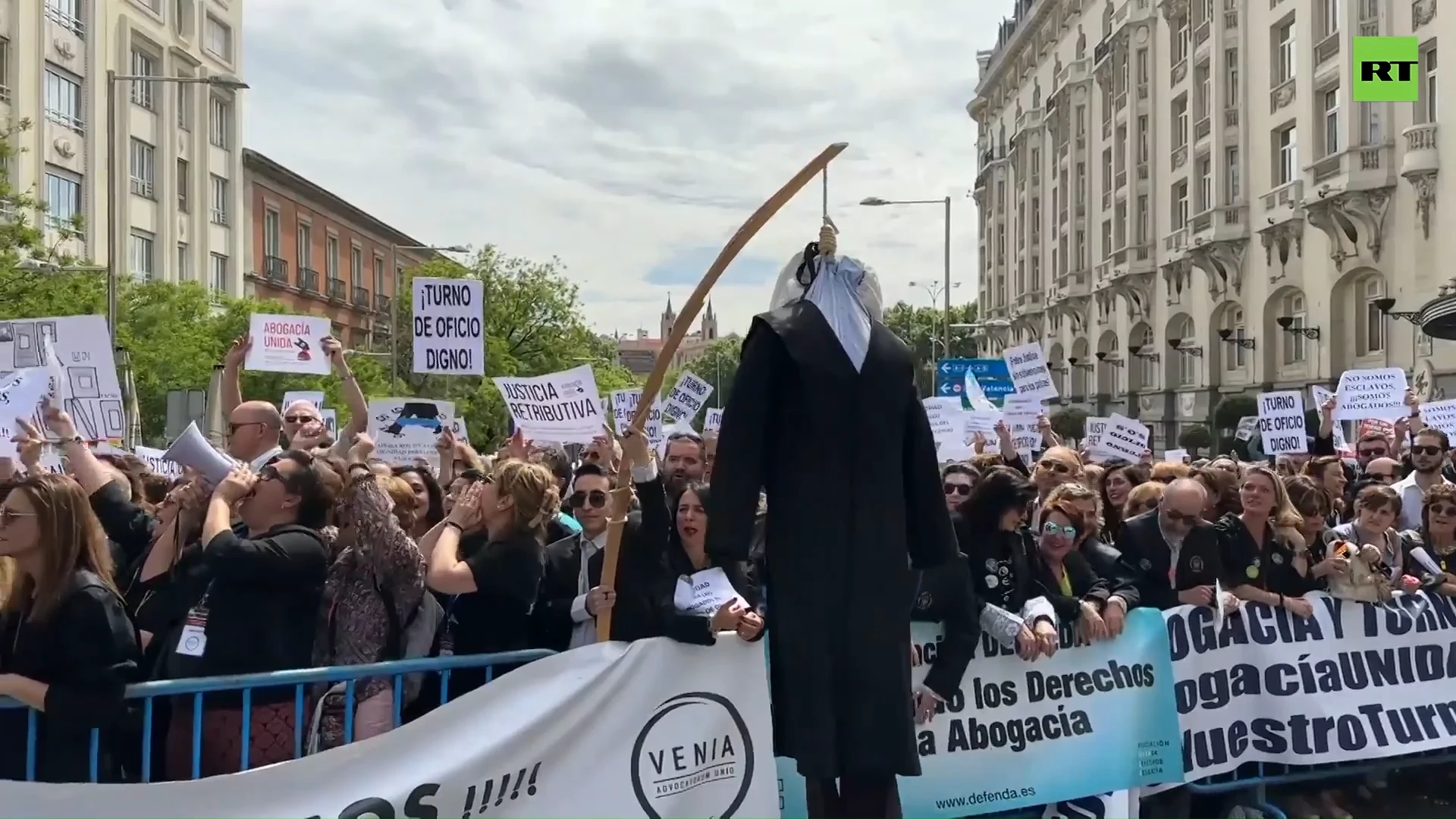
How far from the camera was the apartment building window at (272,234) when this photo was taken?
5259cm

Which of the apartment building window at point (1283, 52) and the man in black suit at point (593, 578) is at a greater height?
the apartment building window at point (1283, 52)

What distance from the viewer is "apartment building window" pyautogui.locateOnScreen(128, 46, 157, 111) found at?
40875 millimetres

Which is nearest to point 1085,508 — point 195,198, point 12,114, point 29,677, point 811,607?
point 811,607

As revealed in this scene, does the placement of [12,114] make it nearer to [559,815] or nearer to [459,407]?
[459,407]

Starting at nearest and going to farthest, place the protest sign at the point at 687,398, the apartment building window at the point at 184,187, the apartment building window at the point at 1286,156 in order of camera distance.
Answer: the protest sign at the point at 687,398
the apartment building window at the point at 1286,156
the apartment building window at the point at 184,187

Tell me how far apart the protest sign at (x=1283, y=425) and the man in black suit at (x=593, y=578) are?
8.67 m

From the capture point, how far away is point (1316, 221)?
33250 mm

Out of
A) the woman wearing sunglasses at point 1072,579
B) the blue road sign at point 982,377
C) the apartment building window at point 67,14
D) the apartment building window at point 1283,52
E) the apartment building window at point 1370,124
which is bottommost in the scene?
the woman wearing sunglasses at point 1072,579

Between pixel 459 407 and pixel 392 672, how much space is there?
2995cm

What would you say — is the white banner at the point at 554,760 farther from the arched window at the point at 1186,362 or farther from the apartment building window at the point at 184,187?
the apartment building window at the point at 184,187

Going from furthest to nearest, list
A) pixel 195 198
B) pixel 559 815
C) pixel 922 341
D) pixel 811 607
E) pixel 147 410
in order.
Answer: pixel 922 341 < pixel 195 198 < pixel 147 410 < pixel 559 815 < pixel 811 607

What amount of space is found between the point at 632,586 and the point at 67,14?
3875 cm

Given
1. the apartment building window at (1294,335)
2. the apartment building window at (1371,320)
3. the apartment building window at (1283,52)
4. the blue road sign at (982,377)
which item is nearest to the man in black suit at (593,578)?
the blue road sign at (982,377)

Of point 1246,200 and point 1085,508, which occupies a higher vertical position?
point 1246,200
